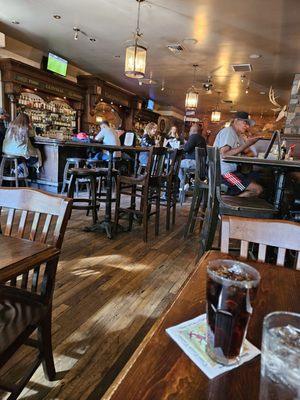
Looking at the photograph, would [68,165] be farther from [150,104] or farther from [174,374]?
[150,104]

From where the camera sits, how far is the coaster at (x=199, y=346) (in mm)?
445

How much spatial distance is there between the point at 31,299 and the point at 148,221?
10.2 feet

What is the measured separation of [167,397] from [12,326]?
0.77 m

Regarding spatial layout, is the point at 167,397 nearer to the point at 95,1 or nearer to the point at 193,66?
the point at 95,1

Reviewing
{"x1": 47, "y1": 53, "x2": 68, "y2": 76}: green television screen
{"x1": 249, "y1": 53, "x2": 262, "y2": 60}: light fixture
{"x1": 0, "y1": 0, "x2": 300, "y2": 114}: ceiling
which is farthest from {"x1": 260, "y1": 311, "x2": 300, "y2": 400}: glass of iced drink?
{"x1": 47, "y1": 53, "x2": 68, "y2": 76}: green television screen

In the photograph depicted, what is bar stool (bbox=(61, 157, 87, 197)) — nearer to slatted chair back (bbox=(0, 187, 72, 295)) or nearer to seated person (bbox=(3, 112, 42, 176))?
seated person (bbox=(3, 112, 42, 176))

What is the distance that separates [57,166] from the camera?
5398 millimetres

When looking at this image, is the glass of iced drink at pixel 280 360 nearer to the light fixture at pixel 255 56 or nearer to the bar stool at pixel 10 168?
the bar stool at pixel 10 168

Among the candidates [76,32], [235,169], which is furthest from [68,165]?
[235,169]

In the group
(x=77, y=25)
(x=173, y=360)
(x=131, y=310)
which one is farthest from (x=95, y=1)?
(x=173, y=360)

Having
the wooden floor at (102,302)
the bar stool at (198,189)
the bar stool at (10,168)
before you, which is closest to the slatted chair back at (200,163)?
the bar stool at (198,189)

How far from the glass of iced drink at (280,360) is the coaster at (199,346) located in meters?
0.07

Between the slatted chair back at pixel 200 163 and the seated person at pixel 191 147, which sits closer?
the slatted chair back at pixel 200 163

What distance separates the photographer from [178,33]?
4719 mm
